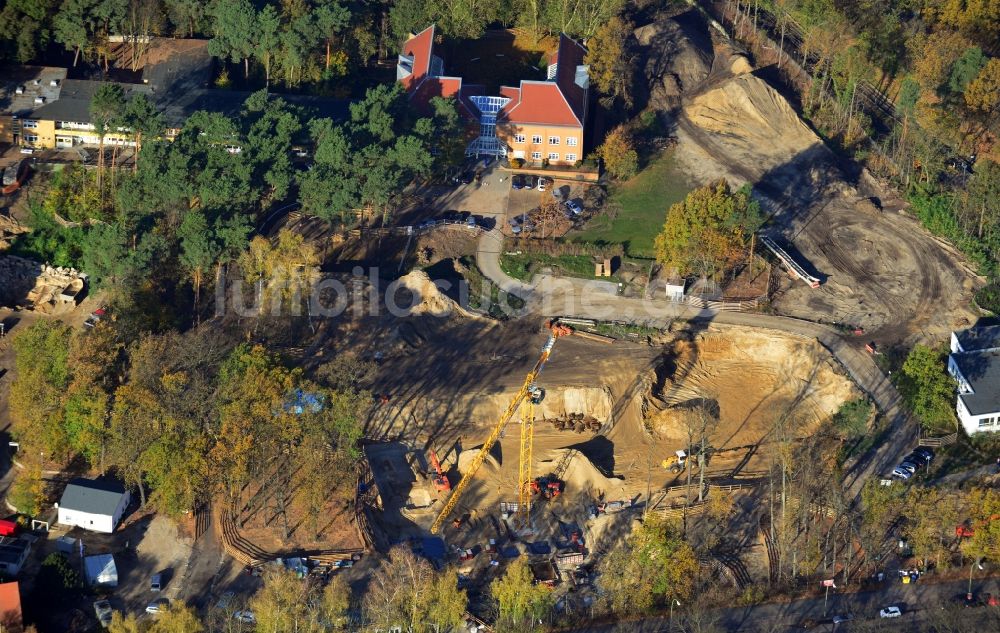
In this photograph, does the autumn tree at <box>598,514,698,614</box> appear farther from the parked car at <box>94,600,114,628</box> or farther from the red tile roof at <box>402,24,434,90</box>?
the red tile roof at <box>402,24,434,90</box>

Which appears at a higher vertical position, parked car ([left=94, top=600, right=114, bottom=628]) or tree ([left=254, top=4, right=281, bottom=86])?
tree ([left=254, top=4, right=281, bottom=86])

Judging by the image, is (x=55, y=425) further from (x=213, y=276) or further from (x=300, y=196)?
(x=300, y=196)

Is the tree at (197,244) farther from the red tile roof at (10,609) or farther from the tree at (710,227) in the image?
the tree at (710,227)

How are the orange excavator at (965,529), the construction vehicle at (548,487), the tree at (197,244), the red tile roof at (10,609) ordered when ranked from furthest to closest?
the tree at (197,244) → the construction vehicle at (548,487) → the orange excavator at (965,529) → the red tile roof at (10,609)

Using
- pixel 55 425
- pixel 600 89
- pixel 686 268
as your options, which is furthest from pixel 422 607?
pixel 600 89

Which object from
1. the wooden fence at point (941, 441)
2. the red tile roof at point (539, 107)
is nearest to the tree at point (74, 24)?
the red tile roof at point (539, 107)

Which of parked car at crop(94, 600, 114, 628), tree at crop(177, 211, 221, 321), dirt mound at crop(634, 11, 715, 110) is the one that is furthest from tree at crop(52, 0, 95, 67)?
parked car at crop(94, 600, 114, 628)

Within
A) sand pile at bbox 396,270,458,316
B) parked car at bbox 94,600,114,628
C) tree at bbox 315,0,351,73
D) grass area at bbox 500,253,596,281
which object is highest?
tree at bbox 315,0,351,73
